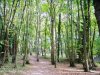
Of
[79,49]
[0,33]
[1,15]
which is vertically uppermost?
[1,15]

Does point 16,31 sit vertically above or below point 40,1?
below

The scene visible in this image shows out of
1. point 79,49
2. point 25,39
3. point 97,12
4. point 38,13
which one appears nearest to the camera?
point 97,12

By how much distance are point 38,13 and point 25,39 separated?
12897 mm

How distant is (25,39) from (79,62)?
1167 cm

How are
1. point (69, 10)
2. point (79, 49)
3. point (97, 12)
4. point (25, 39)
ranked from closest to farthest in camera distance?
1. point (97, 12)
2. point (25, 39)
3. point (69, 10)
4. point (79, 49)

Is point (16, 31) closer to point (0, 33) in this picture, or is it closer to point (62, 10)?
point (0, 33)

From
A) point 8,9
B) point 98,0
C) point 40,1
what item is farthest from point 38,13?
point 98,0

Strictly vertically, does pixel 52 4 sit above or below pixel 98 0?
above

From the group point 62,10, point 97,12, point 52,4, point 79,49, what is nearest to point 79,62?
point 79,49

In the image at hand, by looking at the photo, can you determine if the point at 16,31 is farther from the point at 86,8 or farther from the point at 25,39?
the point at 86,8

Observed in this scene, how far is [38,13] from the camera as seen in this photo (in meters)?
36.3

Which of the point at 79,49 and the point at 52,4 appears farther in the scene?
the point at 79,49

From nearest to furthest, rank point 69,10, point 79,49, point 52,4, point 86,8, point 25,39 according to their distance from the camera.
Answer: point 86,8, point 25,39, point 52,4, point 69,10, point 79,49

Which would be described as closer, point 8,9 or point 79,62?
point 8,9
